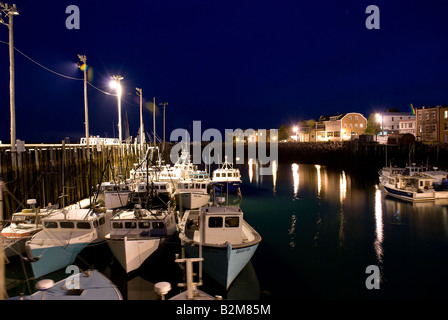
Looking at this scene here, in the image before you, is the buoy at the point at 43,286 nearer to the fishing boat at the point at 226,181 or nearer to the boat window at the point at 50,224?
the boat window at the point at 50,224

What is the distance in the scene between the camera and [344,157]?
77500mm

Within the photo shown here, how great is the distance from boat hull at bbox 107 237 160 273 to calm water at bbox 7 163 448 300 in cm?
50

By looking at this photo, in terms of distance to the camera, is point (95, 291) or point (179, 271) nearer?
point (95, 291)

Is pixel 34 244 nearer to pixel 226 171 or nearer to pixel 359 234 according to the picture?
pixel 359 234

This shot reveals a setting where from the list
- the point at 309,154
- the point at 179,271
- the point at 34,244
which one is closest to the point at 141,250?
the point at 179,271

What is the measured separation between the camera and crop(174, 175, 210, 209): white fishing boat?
27.3 meters

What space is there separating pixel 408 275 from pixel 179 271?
36.3 feet

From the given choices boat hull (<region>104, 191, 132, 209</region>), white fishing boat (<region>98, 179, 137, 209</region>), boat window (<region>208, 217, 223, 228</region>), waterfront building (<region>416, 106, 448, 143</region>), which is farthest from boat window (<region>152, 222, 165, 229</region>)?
waterfront building (<region>416, 106, 448, 143</region>)

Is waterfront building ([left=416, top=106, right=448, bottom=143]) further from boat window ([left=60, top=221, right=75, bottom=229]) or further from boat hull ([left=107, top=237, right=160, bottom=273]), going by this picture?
boat window ([left=60, top=221, right=75, bottom=229])

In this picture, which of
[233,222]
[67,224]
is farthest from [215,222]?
[67,224]

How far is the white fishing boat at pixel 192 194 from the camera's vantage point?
27.3 meters

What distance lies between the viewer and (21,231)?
15555 mm

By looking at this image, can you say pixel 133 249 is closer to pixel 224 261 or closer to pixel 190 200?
pixel 224 261

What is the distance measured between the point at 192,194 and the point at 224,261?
14.6m
